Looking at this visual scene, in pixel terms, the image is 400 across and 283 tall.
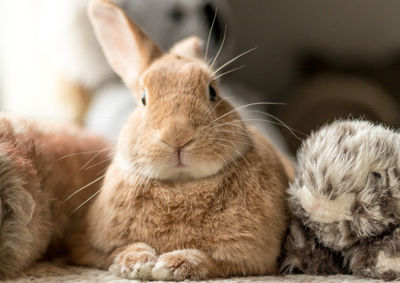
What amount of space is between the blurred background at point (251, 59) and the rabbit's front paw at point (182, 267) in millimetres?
300

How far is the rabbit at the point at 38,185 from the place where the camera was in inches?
37.5

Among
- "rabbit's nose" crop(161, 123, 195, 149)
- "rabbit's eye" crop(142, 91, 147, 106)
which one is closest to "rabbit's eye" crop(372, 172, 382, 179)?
"rabbit's nose" crop(161, 123, 195, 149)

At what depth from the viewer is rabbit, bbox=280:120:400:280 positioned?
2.97 feet

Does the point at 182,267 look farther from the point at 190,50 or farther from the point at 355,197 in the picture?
the point at 190,50

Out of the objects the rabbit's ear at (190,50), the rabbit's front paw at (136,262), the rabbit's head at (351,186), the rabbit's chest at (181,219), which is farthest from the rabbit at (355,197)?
the rabbit's ear at (190,50)

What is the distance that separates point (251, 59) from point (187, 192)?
8.36ft

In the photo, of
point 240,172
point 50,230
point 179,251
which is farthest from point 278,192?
point 50,230

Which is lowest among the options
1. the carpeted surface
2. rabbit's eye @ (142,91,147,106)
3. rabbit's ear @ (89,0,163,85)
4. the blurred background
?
the carpeted surface

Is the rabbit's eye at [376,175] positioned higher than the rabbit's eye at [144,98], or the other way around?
the rabbit's eye at [144,98]

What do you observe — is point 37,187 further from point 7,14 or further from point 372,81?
point 372,81

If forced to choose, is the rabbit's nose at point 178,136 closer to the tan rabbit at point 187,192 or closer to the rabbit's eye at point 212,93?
the tan rabbit at point 187,192

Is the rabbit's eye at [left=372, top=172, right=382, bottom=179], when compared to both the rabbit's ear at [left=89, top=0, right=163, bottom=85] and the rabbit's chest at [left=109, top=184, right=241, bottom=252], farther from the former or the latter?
the rabbit's ear at [left=89, top=0, right=163, bottom=85]

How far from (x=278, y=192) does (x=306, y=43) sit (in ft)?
8.48

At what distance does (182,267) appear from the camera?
90 cm
